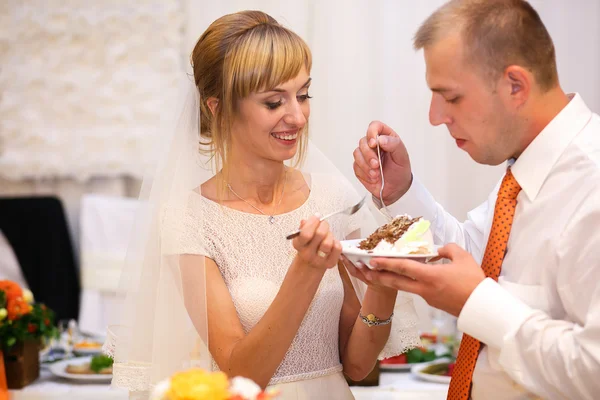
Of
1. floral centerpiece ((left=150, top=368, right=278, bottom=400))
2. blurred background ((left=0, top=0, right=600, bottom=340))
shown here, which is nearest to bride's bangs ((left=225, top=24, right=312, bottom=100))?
floral centerpiece ((left=150, top=368, right=278, bottom=400))

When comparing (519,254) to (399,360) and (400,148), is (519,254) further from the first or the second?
(399,360)

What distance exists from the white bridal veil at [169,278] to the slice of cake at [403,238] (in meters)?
0.46

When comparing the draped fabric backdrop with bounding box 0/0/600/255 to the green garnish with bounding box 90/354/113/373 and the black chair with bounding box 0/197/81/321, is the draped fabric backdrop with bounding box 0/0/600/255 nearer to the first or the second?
the black chair with bounding box 0/197/81/321

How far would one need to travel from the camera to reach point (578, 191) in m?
1.67

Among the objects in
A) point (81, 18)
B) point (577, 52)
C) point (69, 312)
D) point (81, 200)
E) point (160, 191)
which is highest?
point (81, 18)

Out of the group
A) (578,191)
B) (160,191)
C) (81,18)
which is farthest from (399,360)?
(81,18)

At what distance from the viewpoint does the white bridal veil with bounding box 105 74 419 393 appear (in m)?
2.16

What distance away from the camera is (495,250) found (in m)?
1.83

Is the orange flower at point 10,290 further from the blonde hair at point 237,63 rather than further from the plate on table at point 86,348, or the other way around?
the blonde hair at point 237,63

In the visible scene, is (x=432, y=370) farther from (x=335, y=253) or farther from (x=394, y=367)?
(x=335, y=253)

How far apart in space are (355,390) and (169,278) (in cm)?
90

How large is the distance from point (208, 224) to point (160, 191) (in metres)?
0.18

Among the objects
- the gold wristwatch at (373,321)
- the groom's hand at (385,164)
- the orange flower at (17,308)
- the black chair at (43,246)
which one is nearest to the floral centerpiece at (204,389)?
the gold wristwatch at (373,321)

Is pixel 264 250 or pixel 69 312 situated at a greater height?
pixel 264 250
